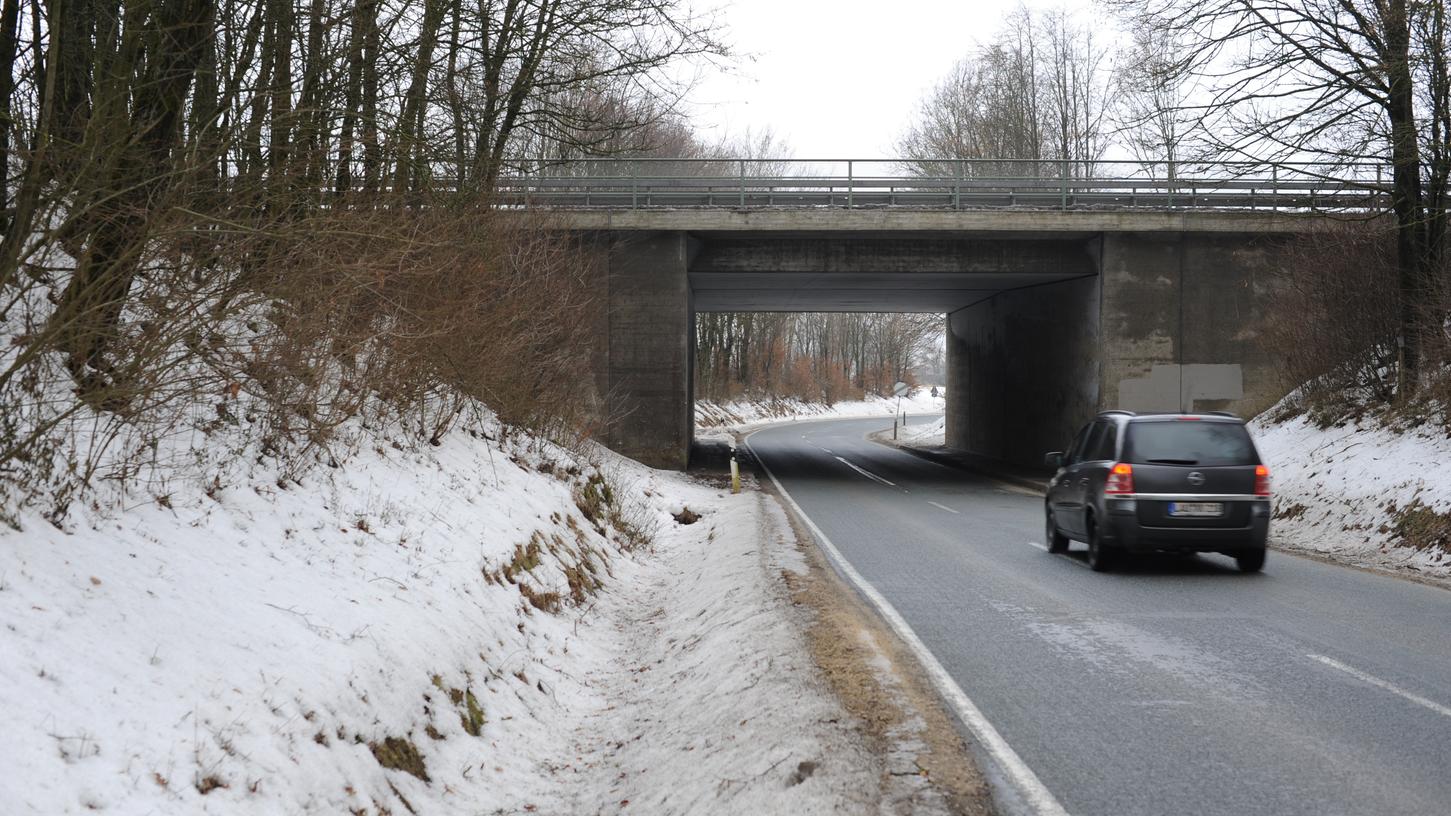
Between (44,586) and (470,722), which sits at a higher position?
(44,586)

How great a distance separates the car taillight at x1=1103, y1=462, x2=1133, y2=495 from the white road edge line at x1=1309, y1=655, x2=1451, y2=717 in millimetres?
4201

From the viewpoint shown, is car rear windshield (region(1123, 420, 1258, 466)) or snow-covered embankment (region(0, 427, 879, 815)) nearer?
snow-covered embankment (region(0, 427, 879, 815))

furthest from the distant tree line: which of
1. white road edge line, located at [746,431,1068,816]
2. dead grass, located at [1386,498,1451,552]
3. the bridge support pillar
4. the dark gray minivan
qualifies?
white road edge line, located at [746,431,1068,816]

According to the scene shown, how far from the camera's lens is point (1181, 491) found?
11.6 m

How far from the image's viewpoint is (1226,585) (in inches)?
435

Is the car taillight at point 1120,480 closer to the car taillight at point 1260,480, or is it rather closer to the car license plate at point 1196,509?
the car license plate at point 1196,509

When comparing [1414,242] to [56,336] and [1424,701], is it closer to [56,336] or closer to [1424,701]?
[1424,701]

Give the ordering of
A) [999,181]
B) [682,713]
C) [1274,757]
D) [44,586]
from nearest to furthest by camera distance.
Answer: [44,586], [1274,757], [682,713], [999,181]

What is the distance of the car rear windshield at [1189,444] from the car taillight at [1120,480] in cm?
13

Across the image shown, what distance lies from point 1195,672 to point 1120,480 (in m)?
4.76

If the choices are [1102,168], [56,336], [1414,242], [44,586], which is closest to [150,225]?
[56,336]

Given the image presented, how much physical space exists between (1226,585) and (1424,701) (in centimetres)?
Result: 475

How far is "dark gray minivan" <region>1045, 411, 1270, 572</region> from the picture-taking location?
11617 mm

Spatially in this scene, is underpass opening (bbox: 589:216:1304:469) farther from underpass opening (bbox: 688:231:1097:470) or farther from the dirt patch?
the dirt patch
